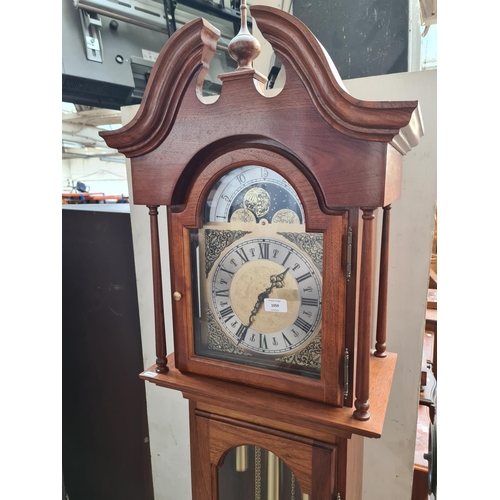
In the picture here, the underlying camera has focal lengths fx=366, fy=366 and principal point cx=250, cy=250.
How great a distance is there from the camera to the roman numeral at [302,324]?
60 centimetres

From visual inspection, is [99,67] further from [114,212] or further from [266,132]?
[266,132]

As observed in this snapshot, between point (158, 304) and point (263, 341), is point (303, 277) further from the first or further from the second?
point (158, 304)

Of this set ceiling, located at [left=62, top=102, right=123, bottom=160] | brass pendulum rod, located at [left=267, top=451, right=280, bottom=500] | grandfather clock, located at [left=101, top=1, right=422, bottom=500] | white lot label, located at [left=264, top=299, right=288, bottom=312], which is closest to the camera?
grandfather clock, located at [left=101, top=1, right=422, bottom=500]

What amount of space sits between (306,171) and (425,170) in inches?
16.7

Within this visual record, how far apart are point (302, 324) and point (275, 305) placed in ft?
0.18

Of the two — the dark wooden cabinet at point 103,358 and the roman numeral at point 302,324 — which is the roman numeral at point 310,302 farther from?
the dark wooden cabinet at point 103,358

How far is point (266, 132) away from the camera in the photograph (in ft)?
1.77

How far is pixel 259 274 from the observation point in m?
0.62

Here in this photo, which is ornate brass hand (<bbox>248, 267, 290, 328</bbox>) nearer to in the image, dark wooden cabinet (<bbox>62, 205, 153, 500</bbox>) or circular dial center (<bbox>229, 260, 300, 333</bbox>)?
circular dial center (<bbox>229, 260, 300, 333</bbox>)

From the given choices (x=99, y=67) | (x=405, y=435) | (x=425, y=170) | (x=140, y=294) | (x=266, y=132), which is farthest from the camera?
(x=140, y=294)

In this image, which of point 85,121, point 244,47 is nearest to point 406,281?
point 244,47

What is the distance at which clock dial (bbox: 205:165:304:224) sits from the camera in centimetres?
58

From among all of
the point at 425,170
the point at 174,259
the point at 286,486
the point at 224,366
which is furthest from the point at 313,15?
the point at 286,486

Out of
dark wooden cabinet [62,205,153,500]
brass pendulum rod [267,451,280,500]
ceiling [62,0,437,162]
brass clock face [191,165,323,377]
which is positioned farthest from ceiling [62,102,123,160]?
brass pendulum rod [267,451,280,500]
